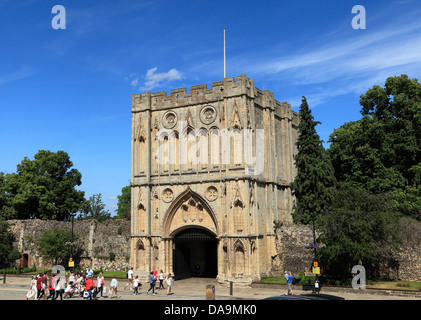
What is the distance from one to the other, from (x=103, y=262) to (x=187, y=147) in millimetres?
13977

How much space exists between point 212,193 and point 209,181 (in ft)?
3.16

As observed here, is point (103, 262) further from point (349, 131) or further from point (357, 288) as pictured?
point (349, 131)

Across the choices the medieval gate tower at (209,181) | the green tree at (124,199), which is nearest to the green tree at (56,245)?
the medieval gate tower at (209,181)

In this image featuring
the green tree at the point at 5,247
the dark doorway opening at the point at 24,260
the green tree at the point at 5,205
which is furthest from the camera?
the green tree at the point at 5,205

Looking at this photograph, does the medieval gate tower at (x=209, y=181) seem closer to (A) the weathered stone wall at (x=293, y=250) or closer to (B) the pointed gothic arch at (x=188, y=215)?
(B) the pointed gothic arch at (x=188, y=215)

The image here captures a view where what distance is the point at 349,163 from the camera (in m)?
41.3

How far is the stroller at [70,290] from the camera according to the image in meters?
24.7

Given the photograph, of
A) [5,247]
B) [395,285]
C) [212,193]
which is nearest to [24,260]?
[5,247]

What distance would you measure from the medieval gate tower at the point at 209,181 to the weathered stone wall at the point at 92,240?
161 inches

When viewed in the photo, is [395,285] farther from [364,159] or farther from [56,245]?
[56,245]
